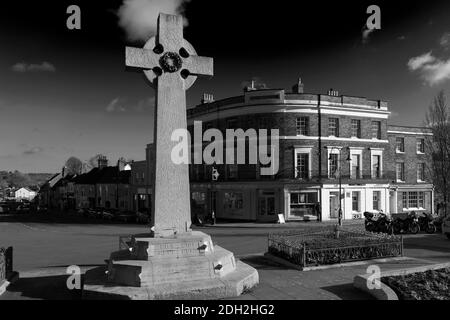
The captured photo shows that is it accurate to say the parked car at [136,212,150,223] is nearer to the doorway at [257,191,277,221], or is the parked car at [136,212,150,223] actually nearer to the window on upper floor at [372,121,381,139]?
the doorway at [257,191,277,221]

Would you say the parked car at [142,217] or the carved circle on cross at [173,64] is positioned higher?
the carved circle on cross at [173,64]

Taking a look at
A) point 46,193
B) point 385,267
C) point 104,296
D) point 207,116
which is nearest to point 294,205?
point 207,116

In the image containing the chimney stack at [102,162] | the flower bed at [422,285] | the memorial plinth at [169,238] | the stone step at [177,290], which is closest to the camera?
the flower bed at [422,285]

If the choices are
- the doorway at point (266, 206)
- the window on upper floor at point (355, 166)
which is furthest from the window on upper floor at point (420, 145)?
the doorway at point (266, 206)

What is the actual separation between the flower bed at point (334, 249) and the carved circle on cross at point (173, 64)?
6625mm

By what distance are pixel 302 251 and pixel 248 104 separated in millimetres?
23647

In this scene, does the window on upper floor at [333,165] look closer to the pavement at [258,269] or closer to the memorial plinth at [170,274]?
the pavement at [258,269]

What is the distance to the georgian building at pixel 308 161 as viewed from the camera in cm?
3250

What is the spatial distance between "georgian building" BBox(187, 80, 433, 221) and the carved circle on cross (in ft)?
74.8

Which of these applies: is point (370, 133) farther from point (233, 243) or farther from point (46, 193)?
point (46, 193)

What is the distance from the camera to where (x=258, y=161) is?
33.0 meters

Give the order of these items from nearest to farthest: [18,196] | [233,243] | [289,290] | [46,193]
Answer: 1. [289,290]
2. [233,243]
3. [46,193]
4. [18,196]

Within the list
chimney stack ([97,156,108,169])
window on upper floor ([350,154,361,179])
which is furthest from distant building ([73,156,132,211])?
window on upper floor ([350,154,361,179])

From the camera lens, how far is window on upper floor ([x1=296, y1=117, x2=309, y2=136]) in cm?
3319
